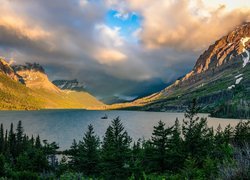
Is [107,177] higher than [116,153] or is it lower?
lower

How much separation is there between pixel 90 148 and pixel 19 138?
8119 cm

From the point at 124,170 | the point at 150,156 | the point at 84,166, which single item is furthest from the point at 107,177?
the point at 84,166

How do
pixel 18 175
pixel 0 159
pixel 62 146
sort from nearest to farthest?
pixel 18 175 → pixel 0 159 → pixel 62 146

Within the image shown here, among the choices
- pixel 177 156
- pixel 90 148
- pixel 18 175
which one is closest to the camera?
pixel 18 175

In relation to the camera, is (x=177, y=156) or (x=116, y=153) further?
(x=177, y=156)

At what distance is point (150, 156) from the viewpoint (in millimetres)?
45594

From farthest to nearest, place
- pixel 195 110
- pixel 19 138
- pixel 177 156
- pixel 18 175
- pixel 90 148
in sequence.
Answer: pixel 19 138
pixel 90 148
pixel 195 110
pixel 177 156
pixel 18 175

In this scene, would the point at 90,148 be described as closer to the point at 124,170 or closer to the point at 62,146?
the point at 124,170

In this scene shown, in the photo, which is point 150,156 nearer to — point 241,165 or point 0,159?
point 0,159

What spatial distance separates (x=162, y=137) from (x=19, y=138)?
93.1 metres

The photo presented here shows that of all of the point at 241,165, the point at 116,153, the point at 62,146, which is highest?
the point at 241,165

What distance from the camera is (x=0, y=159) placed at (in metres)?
26.5

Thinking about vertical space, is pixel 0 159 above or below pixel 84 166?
above

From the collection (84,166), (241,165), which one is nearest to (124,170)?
(84,166)
